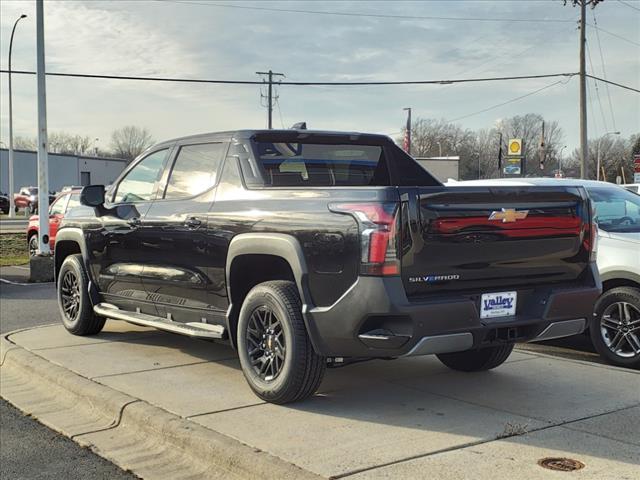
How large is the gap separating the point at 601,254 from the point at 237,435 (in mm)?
4120

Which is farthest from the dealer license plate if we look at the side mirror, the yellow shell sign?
the yellow shell sign

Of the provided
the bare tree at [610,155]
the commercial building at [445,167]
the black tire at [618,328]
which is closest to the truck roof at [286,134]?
the black tire at [618,328]

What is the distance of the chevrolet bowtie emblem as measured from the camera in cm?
436

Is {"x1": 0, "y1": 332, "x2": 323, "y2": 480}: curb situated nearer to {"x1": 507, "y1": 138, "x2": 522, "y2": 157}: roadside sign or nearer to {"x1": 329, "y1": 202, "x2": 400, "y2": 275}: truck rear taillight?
{"x1": 329, "y1": 202, "x2": 400, "y2": 275}: truck rear taillight

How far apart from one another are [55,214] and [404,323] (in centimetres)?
1319

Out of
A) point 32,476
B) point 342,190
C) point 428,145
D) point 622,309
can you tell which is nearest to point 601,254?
point 622,309

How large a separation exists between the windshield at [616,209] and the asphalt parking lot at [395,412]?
63.6 inches

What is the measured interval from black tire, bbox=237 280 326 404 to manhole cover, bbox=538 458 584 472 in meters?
1.54

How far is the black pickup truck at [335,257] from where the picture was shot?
4.10m

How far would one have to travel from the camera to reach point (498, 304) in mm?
4438

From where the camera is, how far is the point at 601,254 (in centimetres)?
659

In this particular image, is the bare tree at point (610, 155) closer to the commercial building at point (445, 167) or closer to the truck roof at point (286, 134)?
the commercial building at point (445, 167)

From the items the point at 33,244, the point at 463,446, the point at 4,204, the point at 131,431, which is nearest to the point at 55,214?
the point at 33,244

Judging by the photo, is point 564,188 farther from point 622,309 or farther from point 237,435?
point 237,435
